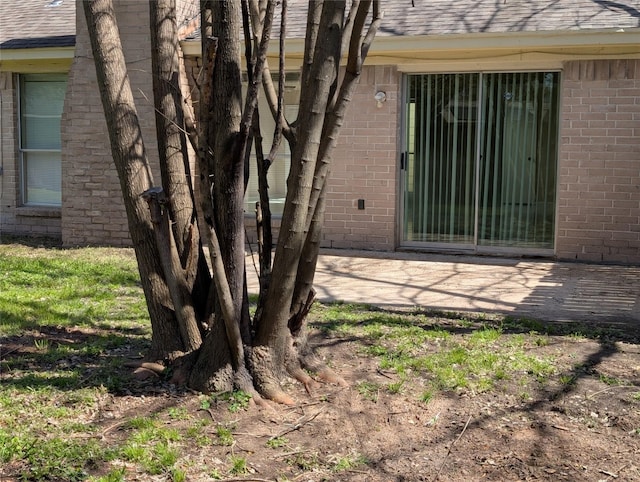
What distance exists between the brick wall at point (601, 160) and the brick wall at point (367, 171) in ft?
7.68

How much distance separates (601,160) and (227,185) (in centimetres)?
707

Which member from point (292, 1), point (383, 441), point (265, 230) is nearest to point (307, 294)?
point (265, 230)

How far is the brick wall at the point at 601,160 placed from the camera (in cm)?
1040

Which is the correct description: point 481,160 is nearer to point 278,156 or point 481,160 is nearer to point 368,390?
point 278,156

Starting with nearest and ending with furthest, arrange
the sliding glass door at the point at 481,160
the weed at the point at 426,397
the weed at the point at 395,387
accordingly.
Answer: the weed at the point at 426,397
the weed at the point at 395,387
the sliding glass door at the point at 481,160

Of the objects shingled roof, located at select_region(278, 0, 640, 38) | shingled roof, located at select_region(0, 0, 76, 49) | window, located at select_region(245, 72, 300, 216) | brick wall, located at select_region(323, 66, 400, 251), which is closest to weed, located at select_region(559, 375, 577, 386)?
shingled roof, located at select_region(278, 0, 640, 38)

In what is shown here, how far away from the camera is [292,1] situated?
12.7m

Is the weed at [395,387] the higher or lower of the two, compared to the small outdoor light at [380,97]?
lower

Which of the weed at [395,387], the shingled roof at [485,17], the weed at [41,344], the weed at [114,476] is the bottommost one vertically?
the weed at [114,476]

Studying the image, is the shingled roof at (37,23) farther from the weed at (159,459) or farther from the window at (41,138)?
the weed at (159,459)

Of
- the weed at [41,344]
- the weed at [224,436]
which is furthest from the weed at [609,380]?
the weed at [41,344]

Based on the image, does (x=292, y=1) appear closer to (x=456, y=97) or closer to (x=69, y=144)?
(x=456, y=97)

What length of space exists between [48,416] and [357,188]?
748cm

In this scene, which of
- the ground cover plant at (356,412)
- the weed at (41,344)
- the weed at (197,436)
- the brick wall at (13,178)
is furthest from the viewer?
the brick wall at (13,178)
